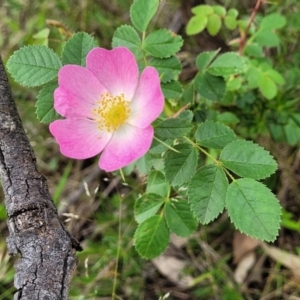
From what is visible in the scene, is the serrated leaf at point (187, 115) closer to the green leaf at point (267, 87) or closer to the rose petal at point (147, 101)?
the rose petal at point (147, 101)

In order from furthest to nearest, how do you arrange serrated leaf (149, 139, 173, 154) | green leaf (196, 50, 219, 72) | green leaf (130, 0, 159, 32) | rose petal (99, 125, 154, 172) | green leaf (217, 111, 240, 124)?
green leaf (217, 111, 240, 124) → green leaf (196, 50, 219, 72) → green leaf (130, 0, 159, 32) → serrated leaf (149, 139, 173, 154) → rose petal (99, 125, 154, 172)

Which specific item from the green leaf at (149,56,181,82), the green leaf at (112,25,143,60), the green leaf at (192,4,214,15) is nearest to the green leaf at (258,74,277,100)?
the green leaf at (192,4,214,15)

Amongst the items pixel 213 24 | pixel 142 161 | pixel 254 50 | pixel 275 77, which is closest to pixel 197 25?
pixel 213 24

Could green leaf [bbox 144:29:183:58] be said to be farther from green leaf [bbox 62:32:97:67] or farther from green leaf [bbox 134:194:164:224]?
green leaf [bbox 134:194:164:224]

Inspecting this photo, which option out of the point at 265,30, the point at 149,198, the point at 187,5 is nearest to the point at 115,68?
the point at 149,198

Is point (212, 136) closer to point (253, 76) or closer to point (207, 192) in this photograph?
point (207, 192)

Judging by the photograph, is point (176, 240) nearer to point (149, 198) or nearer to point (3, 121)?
point (149, 198)

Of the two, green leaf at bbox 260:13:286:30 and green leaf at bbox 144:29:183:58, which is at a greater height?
green leaf at bbox 144:29:183:58
